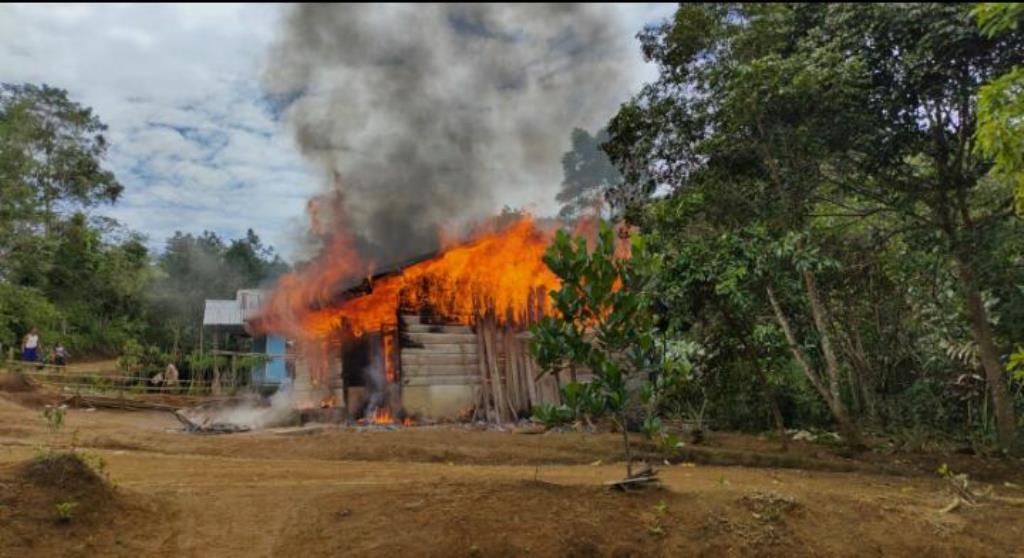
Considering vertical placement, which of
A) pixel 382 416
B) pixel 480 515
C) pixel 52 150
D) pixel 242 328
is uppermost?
pixel 52 150

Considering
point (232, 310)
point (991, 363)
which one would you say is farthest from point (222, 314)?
point (991, 363)

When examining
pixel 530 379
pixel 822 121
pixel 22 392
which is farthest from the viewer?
pixel 22 392

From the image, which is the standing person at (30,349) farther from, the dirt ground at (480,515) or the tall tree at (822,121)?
the tall tree at (822,121)

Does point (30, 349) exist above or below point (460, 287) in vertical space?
below

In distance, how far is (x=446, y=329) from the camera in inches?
627

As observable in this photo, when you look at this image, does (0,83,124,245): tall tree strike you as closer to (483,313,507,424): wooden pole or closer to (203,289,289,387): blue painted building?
(203,289,289,387): blue painted building

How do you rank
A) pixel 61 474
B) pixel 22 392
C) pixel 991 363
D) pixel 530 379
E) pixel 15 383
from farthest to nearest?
pixel 15 383, pixel 22 392, pixel 530 379, pixel 991 363, pixel 61 474

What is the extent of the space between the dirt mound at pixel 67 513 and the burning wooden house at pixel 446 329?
8.84 m

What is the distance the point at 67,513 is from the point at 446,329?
35.3ft

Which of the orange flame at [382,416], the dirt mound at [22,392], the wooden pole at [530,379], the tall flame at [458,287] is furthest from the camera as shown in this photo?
the dirt mound at [22,392]

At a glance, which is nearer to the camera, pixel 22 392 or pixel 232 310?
pixel 22 392

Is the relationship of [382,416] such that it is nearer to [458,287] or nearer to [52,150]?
A: [458,287]

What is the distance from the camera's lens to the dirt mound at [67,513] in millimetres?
5113

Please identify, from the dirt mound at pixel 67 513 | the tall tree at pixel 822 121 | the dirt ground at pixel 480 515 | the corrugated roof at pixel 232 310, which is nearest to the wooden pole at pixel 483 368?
the dirt ground at pixel 480 515
